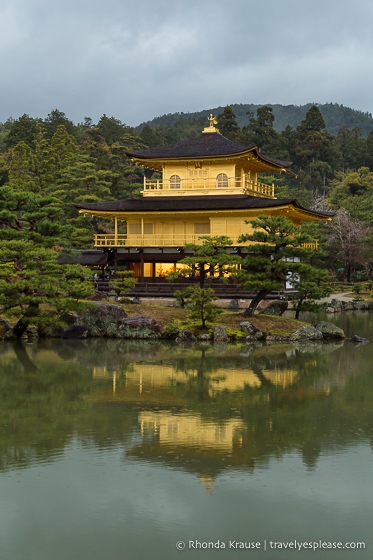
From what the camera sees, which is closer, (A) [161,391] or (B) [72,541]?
(B) [72,541]

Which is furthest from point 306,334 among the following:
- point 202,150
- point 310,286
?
point 202,150

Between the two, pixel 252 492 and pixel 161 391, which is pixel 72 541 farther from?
pixel 161 391

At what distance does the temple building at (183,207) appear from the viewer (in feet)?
111

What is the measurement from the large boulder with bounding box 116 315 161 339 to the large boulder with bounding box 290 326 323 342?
4.63 m

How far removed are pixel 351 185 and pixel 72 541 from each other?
54109mm

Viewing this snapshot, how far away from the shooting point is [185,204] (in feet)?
112

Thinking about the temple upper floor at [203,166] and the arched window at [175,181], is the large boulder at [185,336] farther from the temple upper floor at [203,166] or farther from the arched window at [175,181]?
the arched window at [175,181]

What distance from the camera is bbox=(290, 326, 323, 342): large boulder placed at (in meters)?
24.4

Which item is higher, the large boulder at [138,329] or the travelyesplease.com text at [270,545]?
the large boulder at [138,329]

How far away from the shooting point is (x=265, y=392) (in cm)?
1581

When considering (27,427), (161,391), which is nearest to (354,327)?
(161,391)

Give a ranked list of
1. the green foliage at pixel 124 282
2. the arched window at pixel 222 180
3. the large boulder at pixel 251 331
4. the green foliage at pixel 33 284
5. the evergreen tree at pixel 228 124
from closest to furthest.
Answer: the green foliage at pixel 33 284 < the large boulder at pixel 251 331 < the green foliage at pixel 124 282 < the arched window at pixel 222 180 < the evergreen tree at pixel 228 124

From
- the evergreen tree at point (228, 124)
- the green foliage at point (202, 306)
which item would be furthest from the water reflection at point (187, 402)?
the evergreen tree at point (228, 124)

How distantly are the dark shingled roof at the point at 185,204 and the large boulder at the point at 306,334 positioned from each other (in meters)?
8.73
